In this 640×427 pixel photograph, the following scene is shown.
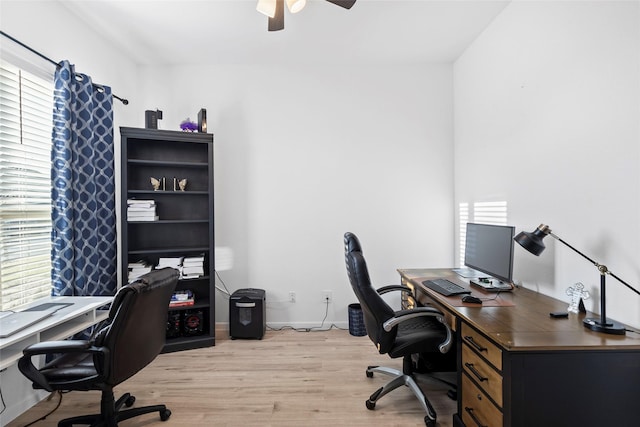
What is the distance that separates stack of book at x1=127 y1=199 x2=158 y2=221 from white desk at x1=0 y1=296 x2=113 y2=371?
3.13 ft

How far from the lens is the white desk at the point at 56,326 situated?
58.7 inches

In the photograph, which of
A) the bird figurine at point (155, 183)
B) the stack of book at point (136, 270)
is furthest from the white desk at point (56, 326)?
the bird figurine at point (155, 183)

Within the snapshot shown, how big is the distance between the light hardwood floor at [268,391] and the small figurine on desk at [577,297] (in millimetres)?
981

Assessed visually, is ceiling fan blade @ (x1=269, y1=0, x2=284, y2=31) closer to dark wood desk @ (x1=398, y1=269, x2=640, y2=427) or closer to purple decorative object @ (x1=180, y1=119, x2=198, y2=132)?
purple decorative object @ (x1=180, y1=119, x2=198, y2=132)

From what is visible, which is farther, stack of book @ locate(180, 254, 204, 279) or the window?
stack of book @ locate(180, 254, 204, 279)

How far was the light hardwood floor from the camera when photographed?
1987 millimetres

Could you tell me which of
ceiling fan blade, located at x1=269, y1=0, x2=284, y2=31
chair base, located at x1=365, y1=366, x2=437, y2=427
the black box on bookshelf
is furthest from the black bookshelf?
chair base, located at x1=365, y1=366, x2=437, y2=427

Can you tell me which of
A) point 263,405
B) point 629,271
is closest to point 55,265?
point 263,405

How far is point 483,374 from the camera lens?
60.9 inches

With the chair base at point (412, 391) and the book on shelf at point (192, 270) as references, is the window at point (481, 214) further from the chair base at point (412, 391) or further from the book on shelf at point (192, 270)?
the book on shelf at point (192, 270)

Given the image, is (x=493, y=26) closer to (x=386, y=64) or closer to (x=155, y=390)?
(x=386, y=64)

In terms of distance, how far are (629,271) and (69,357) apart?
9.92 feet

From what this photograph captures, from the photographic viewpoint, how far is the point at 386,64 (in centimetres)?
341

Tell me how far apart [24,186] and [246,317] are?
202cm
